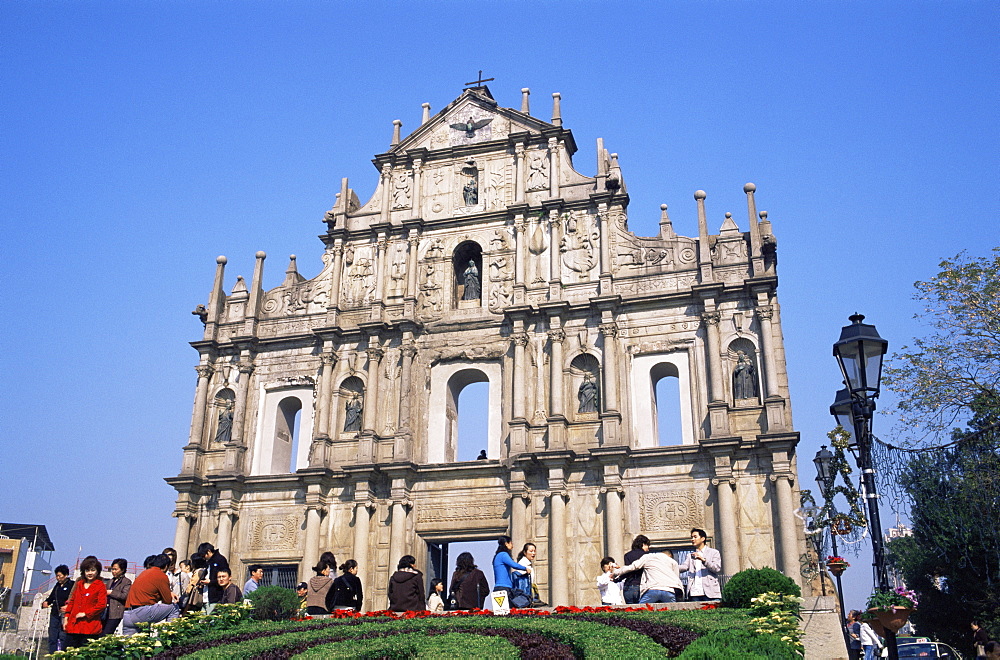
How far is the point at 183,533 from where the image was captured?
26.6 metres

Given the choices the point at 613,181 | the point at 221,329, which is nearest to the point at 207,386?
the point at 221,329

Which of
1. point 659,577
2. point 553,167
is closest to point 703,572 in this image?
point 659,577

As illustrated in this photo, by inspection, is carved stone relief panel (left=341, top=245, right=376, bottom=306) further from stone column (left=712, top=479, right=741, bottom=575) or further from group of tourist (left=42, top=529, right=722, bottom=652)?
group of tourist (left=42, top=529, right=722, bottom=652)

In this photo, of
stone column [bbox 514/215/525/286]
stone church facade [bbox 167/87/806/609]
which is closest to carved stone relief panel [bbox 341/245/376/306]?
stone church facade [bbox 167/87/806/609]

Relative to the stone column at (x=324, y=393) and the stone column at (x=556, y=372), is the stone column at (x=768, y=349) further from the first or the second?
the stone column at (x=324, y=393)

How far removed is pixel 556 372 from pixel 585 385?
942mm

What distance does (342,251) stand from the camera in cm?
2964

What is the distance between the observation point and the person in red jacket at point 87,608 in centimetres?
1202

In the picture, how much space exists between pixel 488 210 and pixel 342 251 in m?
5.20

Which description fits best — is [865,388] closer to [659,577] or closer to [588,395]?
[659,577]

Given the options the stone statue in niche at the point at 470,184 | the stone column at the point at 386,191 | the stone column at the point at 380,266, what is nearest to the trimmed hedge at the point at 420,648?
the stone column at the point at 380,266

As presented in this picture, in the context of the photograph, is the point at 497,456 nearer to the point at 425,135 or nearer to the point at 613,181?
the point at 613,181

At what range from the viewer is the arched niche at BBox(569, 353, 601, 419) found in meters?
25.3

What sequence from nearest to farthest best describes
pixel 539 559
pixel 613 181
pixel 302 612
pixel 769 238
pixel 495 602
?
pixel 495 602, pixel 302 612, pixel 539 559, pixel 769 238, pixel 613 181
